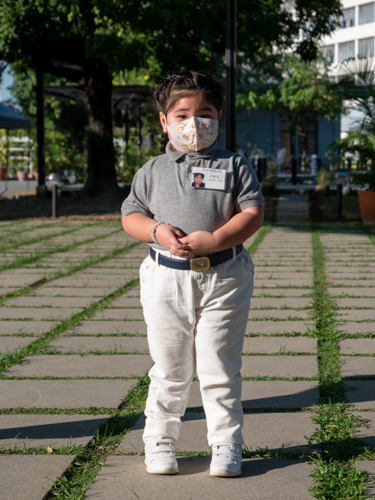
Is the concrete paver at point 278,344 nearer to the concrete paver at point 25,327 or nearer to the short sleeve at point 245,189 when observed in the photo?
the concrete paver at point 25,327

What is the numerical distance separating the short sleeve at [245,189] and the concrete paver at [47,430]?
3.68 ft

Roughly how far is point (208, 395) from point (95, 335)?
221 cm

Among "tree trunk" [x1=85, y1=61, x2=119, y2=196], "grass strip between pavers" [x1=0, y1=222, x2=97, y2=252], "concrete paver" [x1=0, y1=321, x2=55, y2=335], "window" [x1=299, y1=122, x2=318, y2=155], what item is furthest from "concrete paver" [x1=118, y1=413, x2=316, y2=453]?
"window" [x1=299, y1=122, x2=318, y2=155]

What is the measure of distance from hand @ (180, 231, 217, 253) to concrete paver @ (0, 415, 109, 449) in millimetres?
938

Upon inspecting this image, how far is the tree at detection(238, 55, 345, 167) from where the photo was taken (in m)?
37.6

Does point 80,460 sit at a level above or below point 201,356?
below

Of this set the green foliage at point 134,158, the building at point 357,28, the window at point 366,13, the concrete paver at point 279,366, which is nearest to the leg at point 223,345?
the concrete paver at point 279,366

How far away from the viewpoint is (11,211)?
14906 millimetres

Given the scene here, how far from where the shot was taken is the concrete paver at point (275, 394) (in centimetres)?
327

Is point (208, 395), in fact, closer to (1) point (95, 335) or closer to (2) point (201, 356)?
(2) point (201, 356)

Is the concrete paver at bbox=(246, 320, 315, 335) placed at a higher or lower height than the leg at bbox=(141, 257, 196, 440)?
lower

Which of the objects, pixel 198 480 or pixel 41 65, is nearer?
pixel 198 480

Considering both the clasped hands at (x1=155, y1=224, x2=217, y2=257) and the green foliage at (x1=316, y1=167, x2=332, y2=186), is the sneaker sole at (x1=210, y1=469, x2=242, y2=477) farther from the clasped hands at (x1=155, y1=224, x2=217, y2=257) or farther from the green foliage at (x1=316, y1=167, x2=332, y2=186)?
the green foliage at (x1=316, y1=167, x2=332, y2=186)

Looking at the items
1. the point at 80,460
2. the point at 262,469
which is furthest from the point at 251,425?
the point at 80,460
